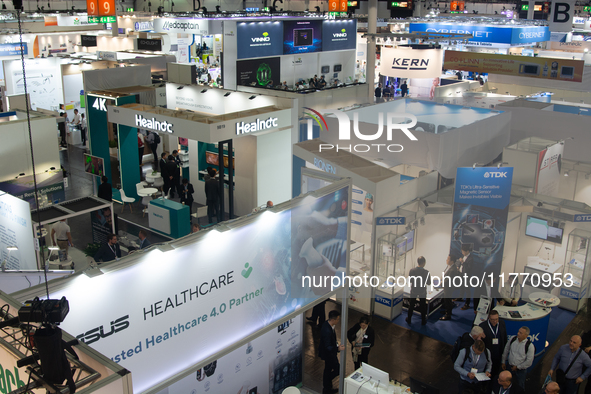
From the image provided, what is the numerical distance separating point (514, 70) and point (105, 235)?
1083 cm

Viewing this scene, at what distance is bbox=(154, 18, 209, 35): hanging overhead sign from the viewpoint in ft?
59.1

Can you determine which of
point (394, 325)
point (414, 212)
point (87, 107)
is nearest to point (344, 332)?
point (394, 325)

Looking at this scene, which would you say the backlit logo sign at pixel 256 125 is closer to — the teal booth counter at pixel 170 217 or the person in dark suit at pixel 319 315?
the teal booth counter at pixel 170 217

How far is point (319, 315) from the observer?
23.4 feet

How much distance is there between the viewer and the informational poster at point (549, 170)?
8.38 m

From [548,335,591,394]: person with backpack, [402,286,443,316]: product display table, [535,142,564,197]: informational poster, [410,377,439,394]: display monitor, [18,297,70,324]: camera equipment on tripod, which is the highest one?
[18,297,70,324]: camera equipment on tripod

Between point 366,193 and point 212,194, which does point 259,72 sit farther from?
point 366,193

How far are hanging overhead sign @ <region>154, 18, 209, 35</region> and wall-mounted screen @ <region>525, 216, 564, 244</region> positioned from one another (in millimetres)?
13424

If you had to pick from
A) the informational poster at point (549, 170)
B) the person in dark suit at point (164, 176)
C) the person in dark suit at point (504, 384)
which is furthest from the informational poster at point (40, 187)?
the informational poster at point (549, 170)

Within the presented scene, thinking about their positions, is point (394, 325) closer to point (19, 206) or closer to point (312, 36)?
point (19, 206)

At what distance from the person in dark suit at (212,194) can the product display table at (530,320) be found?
18.1ft

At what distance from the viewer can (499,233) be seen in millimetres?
7223

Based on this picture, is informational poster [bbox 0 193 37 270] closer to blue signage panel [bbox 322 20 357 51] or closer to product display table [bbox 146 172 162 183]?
product display table [bbox 146 172 162 183]

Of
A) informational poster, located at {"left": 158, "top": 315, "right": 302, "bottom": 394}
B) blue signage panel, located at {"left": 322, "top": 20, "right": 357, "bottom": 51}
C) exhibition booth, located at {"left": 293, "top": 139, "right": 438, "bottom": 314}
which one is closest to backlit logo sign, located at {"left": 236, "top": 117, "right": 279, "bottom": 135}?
exhibition booth, located at {"left": 293, "top": 139, "right": 438, "bottom": 314}
